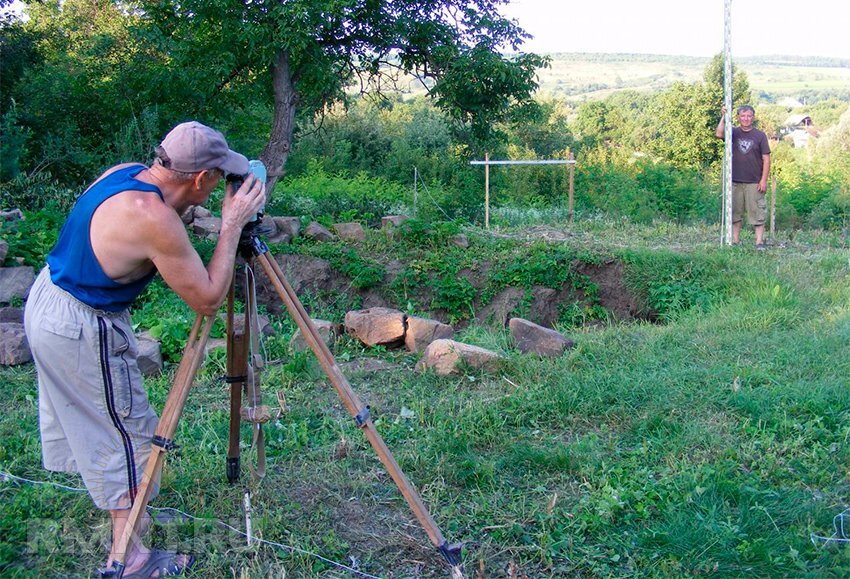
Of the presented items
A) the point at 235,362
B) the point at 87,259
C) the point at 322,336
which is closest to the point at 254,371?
the point at 235,362

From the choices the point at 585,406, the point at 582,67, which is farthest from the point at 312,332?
the point at 582,67

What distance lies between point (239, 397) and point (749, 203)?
8.45m

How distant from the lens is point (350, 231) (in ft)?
33.1

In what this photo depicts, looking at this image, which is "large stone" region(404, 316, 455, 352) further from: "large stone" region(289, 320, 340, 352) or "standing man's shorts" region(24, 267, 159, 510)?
"standing man's shorts" region(24, 267, 159, 510)

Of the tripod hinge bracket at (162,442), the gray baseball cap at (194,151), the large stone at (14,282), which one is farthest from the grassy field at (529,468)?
the gray baseball cap at (194,151)

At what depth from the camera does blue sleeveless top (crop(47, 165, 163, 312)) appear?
297cm

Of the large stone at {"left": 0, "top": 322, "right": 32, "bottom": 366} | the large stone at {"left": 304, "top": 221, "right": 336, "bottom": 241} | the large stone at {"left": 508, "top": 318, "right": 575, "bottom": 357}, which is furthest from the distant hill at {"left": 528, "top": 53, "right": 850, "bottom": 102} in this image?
the large stone at {"left": 0, "top": 322, "right": 32, "bottom": 366}

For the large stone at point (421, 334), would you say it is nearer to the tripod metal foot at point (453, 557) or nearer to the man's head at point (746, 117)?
the tripod metal foot at point (453, 557)

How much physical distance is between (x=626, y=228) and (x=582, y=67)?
158 metres

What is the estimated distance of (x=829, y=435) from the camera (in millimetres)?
4629

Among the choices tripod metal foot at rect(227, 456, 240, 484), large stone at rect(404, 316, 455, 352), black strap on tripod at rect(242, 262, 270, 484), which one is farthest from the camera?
large stone at rect(404, 316, 455, 352)

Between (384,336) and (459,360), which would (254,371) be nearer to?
(459,360)

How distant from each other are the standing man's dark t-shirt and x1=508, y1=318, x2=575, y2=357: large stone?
5.18m

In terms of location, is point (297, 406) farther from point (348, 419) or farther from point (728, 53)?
point (728, 53)
